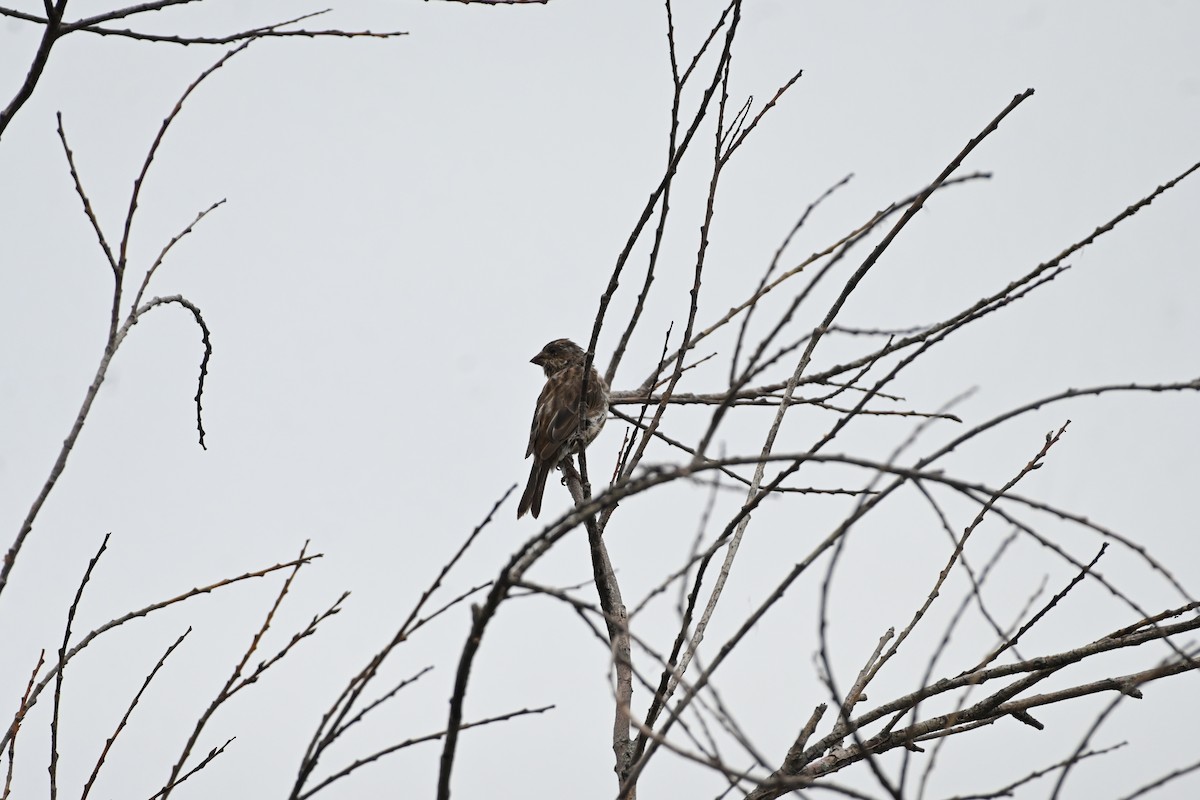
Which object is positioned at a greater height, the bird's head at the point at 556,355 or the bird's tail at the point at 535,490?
the bird's head at the point at 556,355

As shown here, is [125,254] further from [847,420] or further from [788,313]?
[847,420]

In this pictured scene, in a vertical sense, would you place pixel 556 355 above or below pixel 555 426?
above

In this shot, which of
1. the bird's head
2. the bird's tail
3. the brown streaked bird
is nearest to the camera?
the brown streaked bird

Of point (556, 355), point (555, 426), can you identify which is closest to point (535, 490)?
point (555, 426)

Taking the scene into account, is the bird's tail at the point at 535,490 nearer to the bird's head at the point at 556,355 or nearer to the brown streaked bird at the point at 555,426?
the brown streaked bird at the point at 555,426

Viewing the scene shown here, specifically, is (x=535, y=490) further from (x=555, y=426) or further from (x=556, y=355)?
(x=556, y=355)

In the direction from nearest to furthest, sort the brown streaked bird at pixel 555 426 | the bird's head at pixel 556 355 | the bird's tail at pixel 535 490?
1. the brown streaked bird at pixel 555 426
2. the bird's tail at pixel 535 490
3. the bird's head at pixel 556 355

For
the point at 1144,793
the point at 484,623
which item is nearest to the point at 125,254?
the point at 484,623

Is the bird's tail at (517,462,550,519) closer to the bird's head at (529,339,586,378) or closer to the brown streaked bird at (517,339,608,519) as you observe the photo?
the brown streaked bird at (517,339,608,519)

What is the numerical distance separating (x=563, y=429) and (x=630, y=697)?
3.27 m

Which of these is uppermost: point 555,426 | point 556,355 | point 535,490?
point 556,355

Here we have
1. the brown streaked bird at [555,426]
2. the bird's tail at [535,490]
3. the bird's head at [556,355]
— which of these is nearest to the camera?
the brown streaked bird at [555,426]

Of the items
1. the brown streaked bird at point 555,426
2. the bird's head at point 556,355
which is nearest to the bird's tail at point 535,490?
the brown streaked bird at point 555,426

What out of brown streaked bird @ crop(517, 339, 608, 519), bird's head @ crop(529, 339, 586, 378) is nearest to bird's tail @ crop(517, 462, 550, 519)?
brown streaked bird @ crop(517, 339, 608, 519)
